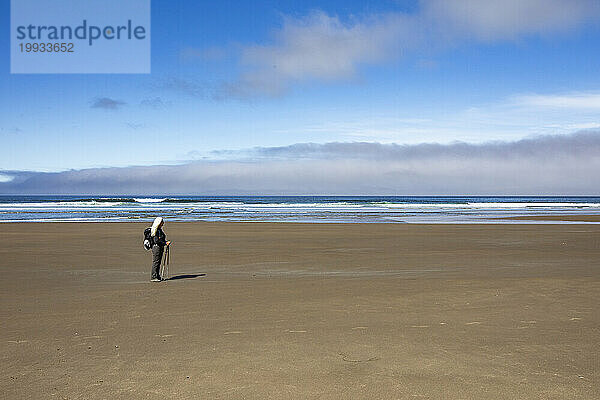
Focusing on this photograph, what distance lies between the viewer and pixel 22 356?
23.0 ft

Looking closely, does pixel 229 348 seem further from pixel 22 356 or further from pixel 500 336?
pixel 500 336

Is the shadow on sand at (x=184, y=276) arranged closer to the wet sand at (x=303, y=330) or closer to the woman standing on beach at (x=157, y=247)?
the wet sand at (x=303, y=330)

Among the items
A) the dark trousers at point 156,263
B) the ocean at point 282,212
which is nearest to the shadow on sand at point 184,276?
the dark trousers at point 156,263

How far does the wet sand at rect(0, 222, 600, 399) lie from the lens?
5.98 metres

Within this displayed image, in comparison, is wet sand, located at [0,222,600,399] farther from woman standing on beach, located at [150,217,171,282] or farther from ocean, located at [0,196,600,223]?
ocean, located at [0,196,600,223]

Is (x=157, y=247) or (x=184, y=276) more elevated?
(x=157, y=247)

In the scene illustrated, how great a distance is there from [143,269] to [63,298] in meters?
4.88

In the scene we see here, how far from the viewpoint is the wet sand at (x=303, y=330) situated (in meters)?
5.98

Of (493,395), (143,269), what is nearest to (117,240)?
(143,269)

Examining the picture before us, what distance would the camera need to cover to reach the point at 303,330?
27.2ft

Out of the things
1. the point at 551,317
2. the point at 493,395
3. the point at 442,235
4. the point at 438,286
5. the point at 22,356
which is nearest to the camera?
the point at 493,395

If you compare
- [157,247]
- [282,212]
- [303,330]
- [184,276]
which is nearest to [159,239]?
[157,247]

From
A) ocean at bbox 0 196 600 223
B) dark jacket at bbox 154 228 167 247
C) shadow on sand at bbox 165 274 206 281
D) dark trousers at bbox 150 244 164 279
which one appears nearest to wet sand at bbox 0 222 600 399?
shadow on sand at bbox 165 274 206 281

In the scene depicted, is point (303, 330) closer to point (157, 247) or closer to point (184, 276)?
point (157, 247)
